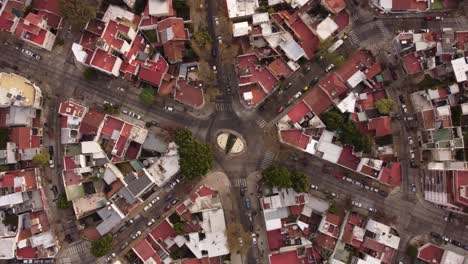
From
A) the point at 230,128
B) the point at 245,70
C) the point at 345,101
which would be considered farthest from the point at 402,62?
the point at 230,128

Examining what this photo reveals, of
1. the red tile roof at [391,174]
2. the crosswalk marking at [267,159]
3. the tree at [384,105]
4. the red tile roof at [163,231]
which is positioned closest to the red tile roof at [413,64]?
the tree at [384,105]

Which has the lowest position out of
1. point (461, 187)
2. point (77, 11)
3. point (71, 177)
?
point (71, 177)

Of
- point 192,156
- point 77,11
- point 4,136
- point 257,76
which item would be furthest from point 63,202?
point 257,76

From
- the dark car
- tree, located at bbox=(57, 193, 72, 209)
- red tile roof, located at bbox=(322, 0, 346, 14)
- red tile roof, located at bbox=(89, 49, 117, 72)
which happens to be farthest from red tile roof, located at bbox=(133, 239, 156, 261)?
red tile roof, located at bbox=(322, 0, 346, 14)

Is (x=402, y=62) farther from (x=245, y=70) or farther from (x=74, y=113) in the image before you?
(x=74, y=113)

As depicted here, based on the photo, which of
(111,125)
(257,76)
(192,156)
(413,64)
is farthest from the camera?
(413,64)

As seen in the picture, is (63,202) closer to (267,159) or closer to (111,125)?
(111,125)
